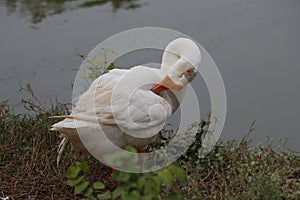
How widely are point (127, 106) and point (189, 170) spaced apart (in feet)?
1.36

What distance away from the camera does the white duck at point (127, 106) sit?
2.24 metres

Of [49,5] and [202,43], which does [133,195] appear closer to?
[202,43]

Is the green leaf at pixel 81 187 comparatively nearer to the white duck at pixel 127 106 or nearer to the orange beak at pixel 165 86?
the white duck at pixel 127 106

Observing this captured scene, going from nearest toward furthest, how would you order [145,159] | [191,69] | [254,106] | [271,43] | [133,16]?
1. [191,69]
2. [145,159]
3. [254,106]
4. [271,43]
5. [133,16]

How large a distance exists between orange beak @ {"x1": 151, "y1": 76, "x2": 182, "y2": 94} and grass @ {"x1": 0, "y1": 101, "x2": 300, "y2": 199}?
0.34 m

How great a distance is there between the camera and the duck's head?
2.36m

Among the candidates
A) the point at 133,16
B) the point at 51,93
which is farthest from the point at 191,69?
the point at 133,16

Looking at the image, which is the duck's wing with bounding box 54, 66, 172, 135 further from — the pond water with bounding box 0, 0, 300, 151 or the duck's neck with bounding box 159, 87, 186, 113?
the pond water with bounding box 0, 0, 300, 151

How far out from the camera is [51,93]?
3.67 meters

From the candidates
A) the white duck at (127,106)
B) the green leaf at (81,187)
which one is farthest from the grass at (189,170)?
the green leaf at (81,187)

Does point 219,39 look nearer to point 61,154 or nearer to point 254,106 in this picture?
point 254,106

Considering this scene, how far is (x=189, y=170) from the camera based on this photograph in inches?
96.0

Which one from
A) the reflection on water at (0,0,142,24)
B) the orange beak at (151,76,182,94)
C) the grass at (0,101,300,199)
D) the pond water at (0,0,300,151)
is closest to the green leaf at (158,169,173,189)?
the grass at (0,101,300,199)

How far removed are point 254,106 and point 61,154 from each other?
1.38m
